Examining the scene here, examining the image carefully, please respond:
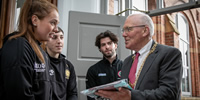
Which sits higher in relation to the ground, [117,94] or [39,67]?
[39,67]

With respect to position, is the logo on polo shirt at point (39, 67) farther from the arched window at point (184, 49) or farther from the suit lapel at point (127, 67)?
the arched window at point (184, 49)

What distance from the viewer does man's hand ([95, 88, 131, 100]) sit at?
4.53ft

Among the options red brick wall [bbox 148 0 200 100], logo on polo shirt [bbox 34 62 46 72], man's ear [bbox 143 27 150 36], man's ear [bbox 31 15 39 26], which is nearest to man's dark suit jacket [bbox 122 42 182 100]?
man's ear [bbox 143 27 150 36]

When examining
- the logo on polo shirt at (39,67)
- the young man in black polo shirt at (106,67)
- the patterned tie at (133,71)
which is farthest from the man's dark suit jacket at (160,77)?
the young man in black polo shirt at (106,67)

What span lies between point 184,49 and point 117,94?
10904 mm

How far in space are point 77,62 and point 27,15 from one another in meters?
2.01

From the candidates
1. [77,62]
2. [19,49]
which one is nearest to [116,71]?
[77,62]

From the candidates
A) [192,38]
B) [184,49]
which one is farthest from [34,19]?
[192,38]

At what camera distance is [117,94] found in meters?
1.42

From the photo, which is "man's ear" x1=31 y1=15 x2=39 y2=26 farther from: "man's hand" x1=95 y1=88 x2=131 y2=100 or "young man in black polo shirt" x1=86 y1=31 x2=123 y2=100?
"young man in black polo shirt" x1=86 y1=31 x2=123 y2=100

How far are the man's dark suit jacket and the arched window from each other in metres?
9.84

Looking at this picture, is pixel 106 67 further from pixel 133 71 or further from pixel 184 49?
pixel 184 49

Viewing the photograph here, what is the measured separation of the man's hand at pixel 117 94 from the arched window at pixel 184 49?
1015 centimetres

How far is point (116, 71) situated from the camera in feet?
9.81
